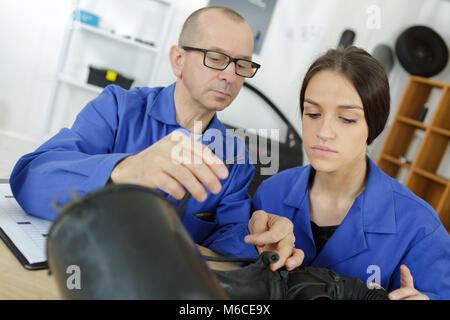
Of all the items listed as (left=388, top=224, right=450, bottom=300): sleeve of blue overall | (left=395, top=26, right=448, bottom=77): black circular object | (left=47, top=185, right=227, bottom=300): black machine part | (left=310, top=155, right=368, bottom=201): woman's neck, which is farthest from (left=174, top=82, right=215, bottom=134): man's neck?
(left=395, top=26, right=448, bottom=77): black circular object

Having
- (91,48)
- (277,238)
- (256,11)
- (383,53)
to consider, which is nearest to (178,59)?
(277,238)

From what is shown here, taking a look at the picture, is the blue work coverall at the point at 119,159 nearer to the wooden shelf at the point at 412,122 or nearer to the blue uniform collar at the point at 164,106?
the blue uniform collar at the point at 164,106

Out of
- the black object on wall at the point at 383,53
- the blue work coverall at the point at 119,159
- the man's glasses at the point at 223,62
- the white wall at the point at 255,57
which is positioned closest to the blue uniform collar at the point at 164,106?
the blue work coverall at the point at 119,159

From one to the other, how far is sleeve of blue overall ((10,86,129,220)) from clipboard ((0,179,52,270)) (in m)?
0.02

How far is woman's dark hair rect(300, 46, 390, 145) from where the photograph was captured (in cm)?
101

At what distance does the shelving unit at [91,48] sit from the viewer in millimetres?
2717

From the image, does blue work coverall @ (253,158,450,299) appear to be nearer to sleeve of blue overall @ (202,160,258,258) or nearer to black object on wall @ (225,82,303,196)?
sleeve of blue overall @ (202,160,258,258)

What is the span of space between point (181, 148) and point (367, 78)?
67 cm

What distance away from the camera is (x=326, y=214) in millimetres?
1137

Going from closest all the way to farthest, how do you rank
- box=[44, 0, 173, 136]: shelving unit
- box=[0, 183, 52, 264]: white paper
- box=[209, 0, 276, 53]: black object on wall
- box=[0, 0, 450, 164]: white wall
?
box=[0, 183, 52, 264]: white paper, box=[44, 0, 173, 136]: shelving unit, box=[0, 0, 450, 164]: white wall, box=[209, 0, 276, 53]: black object on wall

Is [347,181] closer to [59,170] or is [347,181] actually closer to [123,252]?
[59,170]

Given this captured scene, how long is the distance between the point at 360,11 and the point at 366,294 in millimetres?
3235

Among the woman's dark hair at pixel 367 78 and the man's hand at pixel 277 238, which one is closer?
the man's hand at pixel 277 238

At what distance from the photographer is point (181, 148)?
532 mm
